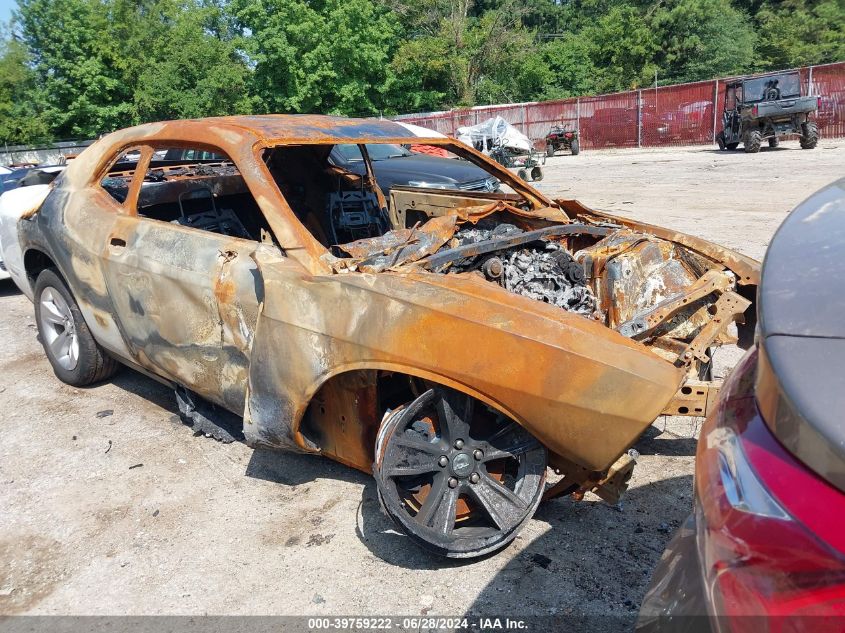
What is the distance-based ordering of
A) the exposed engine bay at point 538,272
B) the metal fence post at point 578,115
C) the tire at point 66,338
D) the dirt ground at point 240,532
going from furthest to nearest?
the metal fence post at point 578,115, the tire at point 66,338, the exposed engine bay at point 538,272, the dirt ground at point 240,532

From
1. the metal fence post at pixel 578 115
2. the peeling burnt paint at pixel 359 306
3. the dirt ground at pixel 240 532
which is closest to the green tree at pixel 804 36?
the metal fence post at pixel 578 115

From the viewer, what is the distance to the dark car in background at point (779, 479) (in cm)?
97

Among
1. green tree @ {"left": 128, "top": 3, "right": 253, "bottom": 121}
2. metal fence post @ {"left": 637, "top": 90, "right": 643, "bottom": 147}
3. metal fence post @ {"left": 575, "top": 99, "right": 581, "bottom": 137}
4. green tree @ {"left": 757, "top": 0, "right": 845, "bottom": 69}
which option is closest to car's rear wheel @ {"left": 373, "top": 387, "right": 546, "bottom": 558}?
metal fence post @ {"left": 637, "top": 90, "right": 643, "bottom": 147}

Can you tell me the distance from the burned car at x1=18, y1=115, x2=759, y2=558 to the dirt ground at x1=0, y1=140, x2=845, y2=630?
0.22 meters

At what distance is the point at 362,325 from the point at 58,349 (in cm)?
302

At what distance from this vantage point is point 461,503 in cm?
279

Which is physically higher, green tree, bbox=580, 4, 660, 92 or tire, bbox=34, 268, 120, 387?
green tree, bbox=580, 4, 660, 92

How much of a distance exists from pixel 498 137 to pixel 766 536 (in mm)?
20385

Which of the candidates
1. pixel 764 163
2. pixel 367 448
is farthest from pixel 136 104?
pixel 367 448

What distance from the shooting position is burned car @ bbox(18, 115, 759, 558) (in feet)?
7.98

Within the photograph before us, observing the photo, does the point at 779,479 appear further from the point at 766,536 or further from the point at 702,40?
the point at 702,40

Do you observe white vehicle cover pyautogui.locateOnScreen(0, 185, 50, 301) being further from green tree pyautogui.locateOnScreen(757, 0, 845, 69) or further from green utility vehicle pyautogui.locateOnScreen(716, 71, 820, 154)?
green tree pyautogui.locateOnScreen(757, 0, 845, 69)

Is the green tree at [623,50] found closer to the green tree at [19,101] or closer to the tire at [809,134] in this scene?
the tire at [809,134]

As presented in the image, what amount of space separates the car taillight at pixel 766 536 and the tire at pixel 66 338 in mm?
4028
